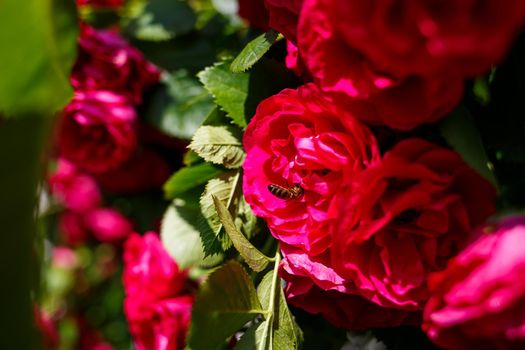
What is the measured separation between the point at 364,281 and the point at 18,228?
0.75 ft

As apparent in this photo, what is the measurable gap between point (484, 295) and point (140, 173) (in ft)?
1.86

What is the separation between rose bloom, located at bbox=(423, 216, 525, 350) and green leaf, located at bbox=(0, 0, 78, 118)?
0.77 feet

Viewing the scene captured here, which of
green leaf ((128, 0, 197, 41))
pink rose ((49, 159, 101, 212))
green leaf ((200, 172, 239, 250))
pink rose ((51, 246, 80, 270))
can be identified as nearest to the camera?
green leaf ((200, 172, 239, 250))

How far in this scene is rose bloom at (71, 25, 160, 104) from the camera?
2.40 feet

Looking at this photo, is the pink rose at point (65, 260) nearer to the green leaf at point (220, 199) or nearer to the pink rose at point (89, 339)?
the pink rose at point (89, 339)

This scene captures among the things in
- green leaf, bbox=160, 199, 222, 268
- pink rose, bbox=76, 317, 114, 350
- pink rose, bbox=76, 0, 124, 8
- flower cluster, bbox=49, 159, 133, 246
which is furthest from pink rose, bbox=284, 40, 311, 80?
pink rose, bbox=76, 317, 114, 350

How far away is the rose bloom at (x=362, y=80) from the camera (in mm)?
356

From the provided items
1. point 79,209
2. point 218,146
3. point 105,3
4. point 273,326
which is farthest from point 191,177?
point 79,209

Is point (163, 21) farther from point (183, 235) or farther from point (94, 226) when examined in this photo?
point (94, 226)

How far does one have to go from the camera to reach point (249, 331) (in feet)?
1.59

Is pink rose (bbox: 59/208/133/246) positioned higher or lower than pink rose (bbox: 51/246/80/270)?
higher

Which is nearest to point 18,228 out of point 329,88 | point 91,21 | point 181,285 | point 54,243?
point 329,88

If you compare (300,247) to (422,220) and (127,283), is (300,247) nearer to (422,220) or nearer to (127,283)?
(422,220)

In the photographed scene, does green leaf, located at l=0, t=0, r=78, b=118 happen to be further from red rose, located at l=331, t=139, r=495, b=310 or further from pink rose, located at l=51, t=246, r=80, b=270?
pink rose, located at l=51, t=246, r=80, b=270
